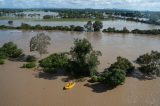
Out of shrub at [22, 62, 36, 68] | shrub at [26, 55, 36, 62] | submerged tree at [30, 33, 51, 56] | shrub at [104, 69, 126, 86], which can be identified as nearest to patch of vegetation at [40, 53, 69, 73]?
shrub at [22, 62, 36, 68]

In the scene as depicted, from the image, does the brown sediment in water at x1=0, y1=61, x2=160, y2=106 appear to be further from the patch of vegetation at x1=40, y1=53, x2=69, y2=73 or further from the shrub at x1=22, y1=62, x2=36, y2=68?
the shrub at x1=22, y1=62, x2=36, y2=68

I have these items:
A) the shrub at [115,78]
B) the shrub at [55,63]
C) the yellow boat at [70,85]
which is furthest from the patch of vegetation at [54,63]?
the shrub at [115,78]

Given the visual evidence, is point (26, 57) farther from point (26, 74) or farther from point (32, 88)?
point (32, 88)

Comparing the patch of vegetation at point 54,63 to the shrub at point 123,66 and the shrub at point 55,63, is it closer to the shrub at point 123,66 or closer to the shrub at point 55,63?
the shrub at point 55,63

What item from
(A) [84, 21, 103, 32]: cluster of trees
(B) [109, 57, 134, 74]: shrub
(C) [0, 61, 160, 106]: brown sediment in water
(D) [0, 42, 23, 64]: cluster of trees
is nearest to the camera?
(C) [0, 61, 160, 106]: brown sediment in water

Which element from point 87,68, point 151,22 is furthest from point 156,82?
point 151,22

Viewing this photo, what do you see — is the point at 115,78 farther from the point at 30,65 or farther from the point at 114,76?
the point at 30,65

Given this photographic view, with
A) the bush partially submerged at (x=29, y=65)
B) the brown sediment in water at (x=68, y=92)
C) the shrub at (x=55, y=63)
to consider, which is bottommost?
the brown sediment in water at (x=68, y=92)

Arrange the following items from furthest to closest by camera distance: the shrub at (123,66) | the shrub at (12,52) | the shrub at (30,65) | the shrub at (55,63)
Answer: the shrub at (12,52), the shrub at (30,65), the shrub at (55,63), the shrub at (123,66)

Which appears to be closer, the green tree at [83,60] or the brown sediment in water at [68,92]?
the brown sediment in water at [68,92]

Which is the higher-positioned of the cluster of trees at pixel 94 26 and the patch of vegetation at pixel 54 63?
the cluster of trees at pixel 94 26

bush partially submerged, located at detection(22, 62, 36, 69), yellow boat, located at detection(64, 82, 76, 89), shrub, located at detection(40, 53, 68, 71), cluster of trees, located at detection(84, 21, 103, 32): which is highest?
cluster of trees, located at detection(84, 21, 103, 32)
